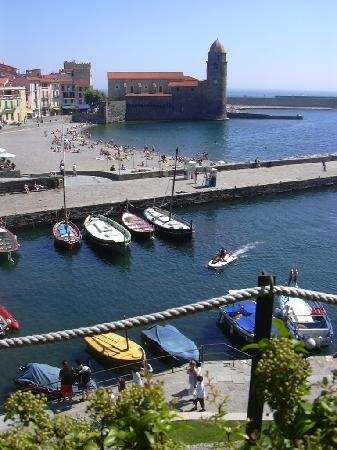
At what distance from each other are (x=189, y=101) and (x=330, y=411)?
379ft

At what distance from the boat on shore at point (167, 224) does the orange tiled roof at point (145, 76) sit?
91.6 m

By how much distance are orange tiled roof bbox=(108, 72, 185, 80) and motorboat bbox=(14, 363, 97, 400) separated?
112m

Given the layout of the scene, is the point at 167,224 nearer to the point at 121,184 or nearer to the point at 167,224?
the point at 167,224

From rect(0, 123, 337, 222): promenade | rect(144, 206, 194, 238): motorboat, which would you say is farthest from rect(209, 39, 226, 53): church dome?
rect(144, 206, 194, 238): motorboat

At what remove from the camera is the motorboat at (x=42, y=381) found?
13906 mm

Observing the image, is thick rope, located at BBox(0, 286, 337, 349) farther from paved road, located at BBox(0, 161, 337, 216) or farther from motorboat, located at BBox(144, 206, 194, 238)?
paved road, located at BBox(0, 161, 337, 216)

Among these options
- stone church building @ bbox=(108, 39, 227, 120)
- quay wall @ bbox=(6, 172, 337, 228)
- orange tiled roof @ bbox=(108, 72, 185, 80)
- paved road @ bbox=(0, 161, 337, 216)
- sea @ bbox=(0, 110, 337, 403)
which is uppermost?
orange tiled roof @ bbox=(108, 72, 185, 80)

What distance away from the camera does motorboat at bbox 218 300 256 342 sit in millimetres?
18188

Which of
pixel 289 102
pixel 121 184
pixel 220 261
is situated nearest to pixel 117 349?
pixel 220 261

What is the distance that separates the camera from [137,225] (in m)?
31.3

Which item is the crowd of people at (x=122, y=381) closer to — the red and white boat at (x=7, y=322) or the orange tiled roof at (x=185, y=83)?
the red and white boat at (x=7, y=322)

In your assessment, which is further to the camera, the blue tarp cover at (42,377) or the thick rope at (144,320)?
the blue tarp cover at (42,377)

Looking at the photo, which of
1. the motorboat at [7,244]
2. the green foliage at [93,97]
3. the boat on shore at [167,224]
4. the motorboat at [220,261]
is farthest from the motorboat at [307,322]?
the green foliage at [93,97]

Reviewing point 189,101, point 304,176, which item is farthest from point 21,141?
point 189,101
